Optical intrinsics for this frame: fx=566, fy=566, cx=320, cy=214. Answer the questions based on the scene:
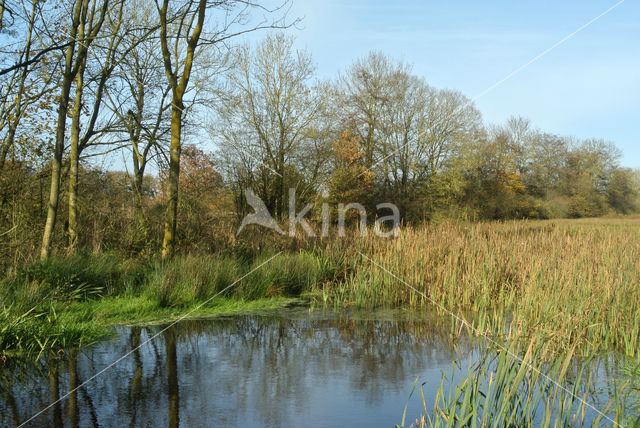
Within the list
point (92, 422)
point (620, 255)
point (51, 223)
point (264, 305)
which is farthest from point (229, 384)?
point (620, 255)

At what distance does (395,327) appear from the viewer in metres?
6.82

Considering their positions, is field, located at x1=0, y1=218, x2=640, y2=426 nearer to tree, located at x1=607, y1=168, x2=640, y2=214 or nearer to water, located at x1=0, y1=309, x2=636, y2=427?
water, located at x1=0, y1=309, x2=636, y2=427

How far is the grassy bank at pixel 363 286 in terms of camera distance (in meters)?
5.51

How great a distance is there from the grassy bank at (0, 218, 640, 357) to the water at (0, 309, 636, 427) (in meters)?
0.61

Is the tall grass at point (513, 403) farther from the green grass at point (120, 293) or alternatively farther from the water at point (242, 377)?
the green grass at point (120, 293)

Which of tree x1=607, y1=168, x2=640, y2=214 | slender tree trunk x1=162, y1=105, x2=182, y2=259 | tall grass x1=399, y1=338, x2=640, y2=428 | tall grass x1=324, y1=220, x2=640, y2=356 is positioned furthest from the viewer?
tree x1=607, y1=168, x2=640, y2=214

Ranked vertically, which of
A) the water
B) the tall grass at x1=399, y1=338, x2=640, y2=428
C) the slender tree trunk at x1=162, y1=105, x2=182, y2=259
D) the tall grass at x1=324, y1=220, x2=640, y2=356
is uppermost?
the slender tree trunk at x1=162, y1=105, x2=182, y2=259

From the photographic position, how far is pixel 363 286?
27.7 ft

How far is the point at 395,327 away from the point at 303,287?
288cm

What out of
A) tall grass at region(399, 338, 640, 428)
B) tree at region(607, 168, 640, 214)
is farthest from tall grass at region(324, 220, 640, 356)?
tree at region(607, 168, 640, 214)

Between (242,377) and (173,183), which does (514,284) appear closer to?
(242,377)

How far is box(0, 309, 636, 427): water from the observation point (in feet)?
12.5

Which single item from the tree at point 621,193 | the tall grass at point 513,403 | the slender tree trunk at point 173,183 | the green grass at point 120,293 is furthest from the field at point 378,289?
the tree at point 621,193

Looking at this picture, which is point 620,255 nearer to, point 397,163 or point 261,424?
point 261,424
